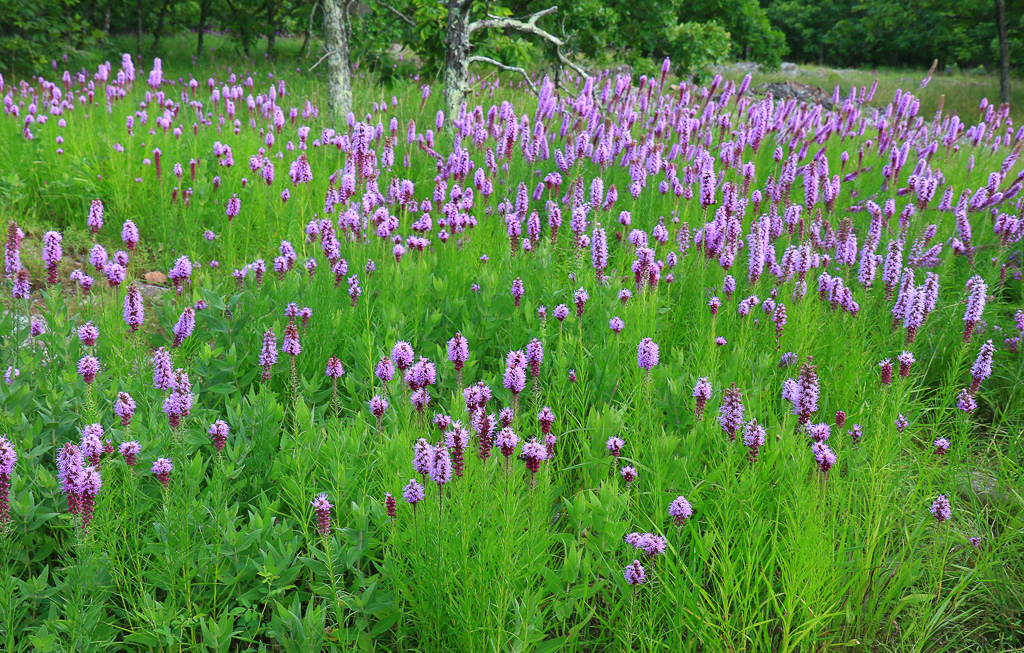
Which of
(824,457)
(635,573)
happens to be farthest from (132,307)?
(824,457)

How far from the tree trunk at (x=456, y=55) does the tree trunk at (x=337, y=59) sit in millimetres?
1290

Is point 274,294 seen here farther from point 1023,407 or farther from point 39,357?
point 1023,407

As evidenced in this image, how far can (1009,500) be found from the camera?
8.15 ft

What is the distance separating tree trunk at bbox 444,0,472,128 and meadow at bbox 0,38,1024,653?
2.12 m

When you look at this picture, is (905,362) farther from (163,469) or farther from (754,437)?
(163,469)

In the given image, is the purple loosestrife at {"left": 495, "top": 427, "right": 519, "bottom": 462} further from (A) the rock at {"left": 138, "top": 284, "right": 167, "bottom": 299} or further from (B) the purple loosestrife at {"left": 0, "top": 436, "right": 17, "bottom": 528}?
(A) the rock at {"left": 138, "top": 284, "right": 167, "bottom": 299}

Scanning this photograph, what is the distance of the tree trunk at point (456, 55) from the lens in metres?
6.71

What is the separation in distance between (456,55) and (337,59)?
1587mm

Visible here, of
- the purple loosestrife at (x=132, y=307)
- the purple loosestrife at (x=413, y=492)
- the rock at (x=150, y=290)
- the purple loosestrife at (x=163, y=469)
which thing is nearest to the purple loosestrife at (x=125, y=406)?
the purple loosestrife at (x=163, y=469)

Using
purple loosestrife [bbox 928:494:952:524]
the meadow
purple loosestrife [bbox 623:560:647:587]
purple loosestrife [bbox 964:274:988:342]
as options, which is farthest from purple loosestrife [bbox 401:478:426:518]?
purple loosestrife [bbox 964:274:988:342]

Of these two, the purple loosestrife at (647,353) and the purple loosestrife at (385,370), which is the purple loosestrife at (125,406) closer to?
the purple loosestrife at (385,370)

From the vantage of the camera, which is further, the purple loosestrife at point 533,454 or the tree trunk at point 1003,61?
the tree trunk at point 1003,61

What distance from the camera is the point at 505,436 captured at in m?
1.70

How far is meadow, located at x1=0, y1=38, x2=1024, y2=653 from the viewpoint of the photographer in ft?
5.70
